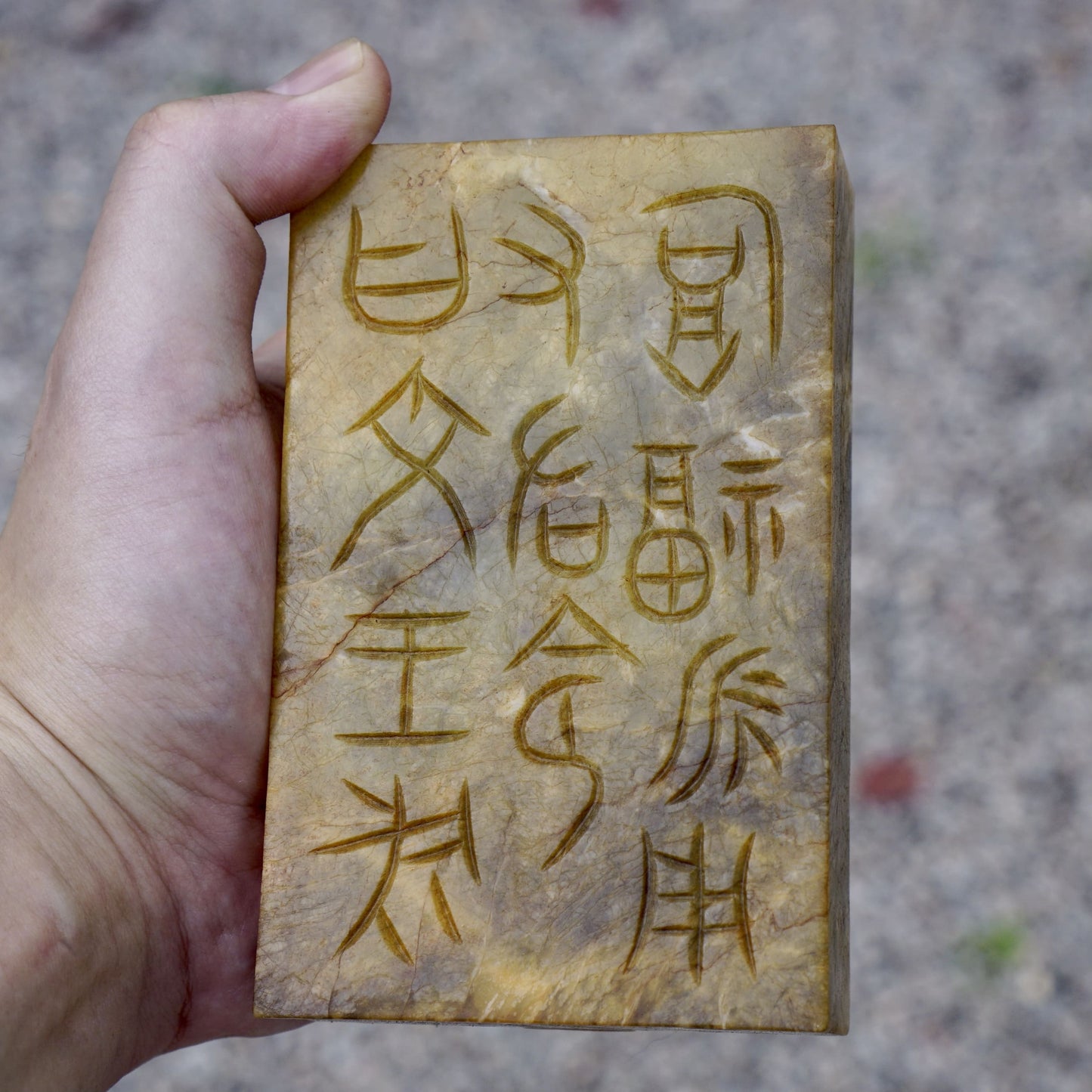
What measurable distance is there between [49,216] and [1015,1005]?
87.1 inches

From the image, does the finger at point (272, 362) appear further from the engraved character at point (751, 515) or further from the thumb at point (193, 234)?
the engraved character at point (751, 515)

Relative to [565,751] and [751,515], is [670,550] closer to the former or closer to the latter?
[751,515]

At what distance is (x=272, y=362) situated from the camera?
2006 mm

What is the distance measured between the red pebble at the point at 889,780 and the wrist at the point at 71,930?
1.18 meters

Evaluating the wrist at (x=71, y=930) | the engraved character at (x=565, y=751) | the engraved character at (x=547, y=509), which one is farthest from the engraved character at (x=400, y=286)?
the wrist at (x=71, y=930)

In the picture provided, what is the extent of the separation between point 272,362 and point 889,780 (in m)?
1.20

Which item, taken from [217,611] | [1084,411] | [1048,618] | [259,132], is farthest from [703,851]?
[1084,411]

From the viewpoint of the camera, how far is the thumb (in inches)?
65.6

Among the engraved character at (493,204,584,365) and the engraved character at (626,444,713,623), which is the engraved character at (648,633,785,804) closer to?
the engraved character at (626,444,713,623)

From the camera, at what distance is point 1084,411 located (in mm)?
2480

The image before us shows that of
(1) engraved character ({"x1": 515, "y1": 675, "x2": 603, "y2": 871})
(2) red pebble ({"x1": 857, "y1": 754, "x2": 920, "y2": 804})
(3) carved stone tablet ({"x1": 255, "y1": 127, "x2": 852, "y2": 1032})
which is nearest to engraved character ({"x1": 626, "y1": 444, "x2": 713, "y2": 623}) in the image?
(3) carved stone tablet ({"x1": 255, "y1": 127, "x2": 852, "y2": 1032})

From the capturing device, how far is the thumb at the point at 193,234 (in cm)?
167

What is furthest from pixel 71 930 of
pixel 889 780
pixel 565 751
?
pixel 889 780

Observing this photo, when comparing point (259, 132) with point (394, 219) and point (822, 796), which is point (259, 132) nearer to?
point (394, 219)
